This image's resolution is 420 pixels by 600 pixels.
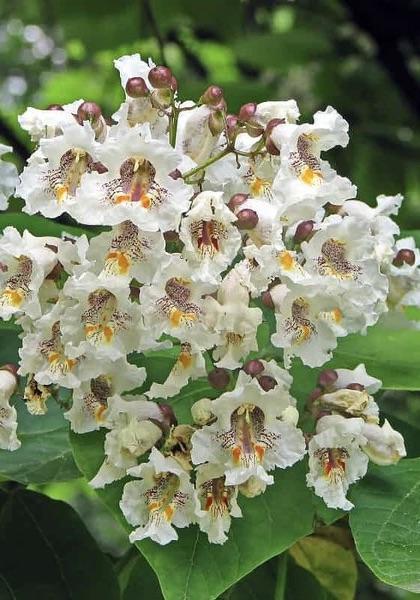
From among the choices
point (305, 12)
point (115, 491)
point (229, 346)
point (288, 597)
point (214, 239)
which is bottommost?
point (305, 12)

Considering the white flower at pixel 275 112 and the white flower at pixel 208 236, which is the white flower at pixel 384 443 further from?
the white flower at pixel 275 112

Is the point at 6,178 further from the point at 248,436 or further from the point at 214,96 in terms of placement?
the point at 248,436

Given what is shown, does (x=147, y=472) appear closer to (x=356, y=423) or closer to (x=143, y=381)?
(x=143, y=381)

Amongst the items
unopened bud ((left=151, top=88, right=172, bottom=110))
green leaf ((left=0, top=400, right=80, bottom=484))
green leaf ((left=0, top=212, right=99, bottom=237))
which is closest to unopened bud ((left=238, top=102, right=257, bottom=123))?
unopened bud ((left=151, top=88, right=172, bottom=110))

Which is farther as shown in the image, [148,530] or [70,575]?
[70,575]

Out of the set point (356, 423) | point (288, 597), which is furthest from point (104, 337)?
point (288, 597)

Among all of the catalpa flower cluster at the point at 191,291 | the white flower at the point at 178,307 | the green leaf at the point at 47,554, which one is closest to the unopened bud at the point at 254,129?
the catalpa flower cluster at the point at 191,291
